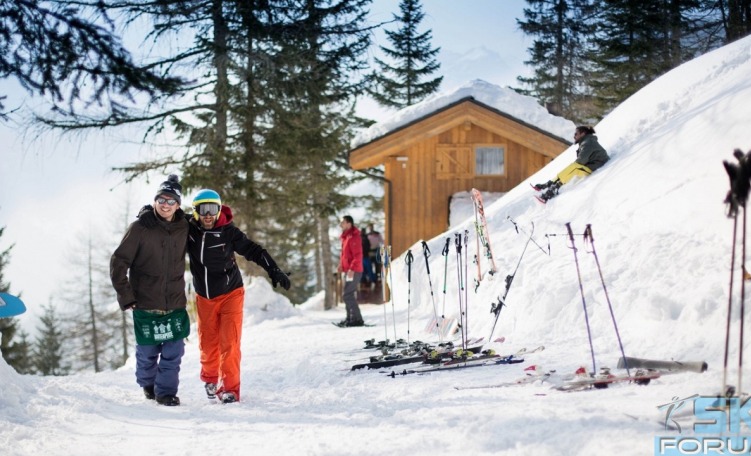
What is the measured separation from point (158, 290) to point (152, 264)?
25cm

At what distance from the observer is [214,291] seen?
5.61 meters

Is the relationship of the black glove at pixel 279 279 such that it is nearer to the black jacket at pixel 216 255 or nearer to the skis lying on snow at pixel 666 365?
the black jacket at pixel 216 255

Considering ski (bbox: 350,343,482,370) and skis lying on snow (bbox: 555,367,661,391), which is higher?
skis lying on snow (bbox: 555,367,661,391)

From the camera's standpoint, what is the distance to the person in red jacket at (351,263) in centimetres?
1161

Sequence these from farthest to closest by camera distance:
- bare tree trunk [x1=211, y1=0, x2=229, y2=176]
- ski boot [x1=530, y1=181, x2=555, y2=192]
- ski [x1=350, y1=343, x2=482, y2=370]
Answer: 1. bare tree trunk [x1=211, y1=0, x2=229, y2=176]
2. ski boot [x1=530, y1=181, x2=555, y2=192]
3. ski [x1=350, y1=343, x2=482, y2=370]

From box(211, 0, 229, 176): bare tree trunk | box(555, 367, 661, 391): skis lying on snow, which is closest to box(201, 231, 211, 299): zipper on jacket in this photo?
box(555, 367, 661, 391): skis lying on snow

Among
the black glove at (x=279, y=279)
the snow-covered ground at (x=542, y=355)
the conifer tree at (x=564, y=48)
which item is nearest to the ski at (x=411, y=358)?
the snow-covered ground at (x=542, y=355)

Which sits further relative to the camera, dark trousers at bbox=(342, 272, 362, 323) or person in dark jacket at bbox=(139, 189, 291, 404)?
dark trousers at bbox=(342, 272, 362, 323)

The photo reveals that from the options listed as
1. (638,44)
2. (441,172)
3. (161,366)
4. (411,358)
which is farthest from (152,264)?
(638,44)

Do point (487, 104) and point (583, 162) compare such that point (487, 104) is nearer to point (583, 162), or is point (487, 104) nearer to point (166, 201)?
point (583, 162)

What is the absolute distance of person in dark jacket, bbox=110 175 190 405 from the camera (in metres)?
5.38

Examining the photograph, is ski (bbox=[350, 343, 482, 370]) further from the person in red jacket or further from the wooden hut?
the wooden hut

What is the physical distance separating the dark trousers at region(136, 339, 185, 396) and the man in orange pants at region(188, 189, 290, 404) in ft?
0.90

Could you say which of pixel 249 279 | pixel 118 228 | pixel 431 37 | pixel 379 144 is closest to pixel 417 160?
pixel 379 144
